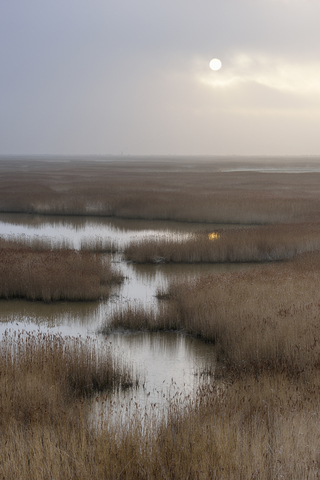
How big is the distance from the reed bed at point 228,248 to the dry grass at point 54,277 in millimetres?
2381

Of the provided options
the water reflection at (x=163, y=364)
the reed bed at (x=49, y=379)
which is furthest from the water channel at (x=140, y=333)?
the reed bed at (x=49, y=379)

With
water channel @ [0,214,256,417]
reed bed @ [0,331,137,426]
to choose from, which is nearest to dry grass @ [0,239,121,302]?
water channel @ [0,214,256,417]

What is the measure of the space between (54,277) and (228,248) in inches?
272

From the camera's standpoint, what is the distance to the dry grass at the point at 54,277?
11.9m

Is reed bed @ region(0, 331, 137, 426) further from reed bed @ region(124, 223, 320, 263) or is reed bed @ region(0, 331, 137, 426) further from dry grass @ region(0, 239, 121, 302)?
reed bed @ region(124, 223, 320, 263)

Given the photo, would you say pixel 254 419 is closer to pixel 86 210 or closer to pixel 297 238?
pixel 297 238

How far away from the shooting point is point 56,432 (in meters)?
4.83

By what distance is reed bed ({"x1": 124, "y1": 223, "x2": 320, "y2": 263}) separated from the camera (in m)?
16.3

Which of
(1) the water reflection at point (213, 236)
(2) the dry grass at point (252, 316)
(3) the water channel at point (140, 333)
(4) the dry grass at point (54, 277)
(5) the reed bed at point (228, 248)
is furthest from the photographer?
(1) the water reflection at point (213, 236)

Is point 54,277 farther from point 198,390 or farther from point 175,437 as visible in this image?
point 175,437

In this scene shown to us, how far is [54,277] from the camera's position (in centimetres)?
1234

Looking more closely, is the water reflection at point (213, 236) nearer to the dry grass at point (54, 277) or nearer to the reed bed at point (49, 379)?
the dry grass at point (54, 277)

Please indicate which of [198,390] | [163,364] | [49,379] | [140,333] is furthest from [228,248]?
[49,379]

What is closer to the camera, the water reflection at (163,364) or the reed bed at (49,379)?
the reed bed at (49,379)
